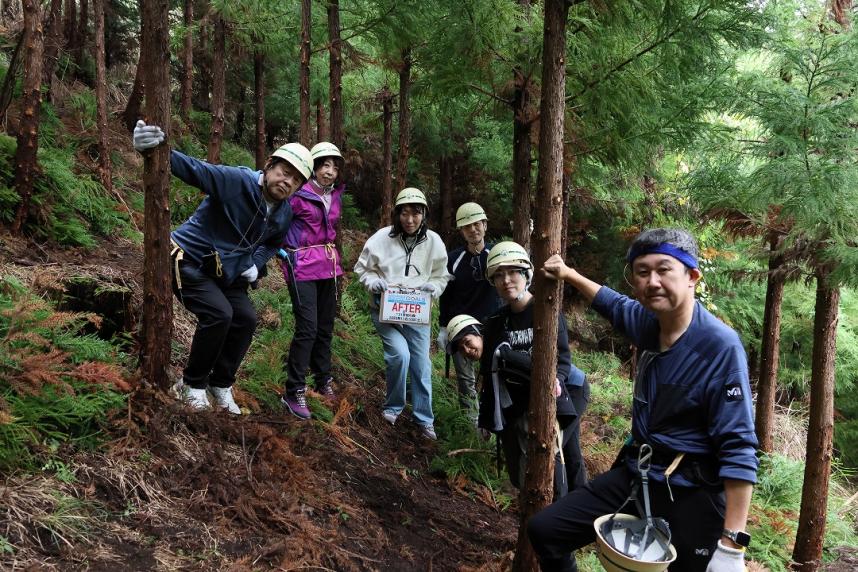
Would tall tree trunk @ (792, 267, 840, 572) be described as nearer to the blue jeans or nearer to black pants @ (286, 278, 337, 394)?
the blue jeans

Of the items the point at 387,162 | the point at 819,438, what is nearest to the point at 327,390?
the point at 819,438

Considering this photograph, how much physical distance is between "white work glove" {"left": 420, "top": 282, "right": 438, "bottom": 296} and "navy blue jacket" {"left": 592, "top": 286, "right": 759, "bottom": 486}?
3111mm

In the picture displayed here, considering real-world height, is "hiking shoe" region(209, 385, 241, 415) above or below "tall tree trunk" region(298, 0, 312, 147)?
below

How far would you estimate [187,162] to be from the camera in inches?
162

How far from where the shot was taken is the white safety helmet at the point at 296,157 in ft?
14.5

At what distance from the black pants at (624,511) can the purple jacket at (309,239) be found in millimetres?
3296

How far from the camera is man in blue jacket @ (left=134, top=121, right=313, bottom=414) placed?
4.34 m

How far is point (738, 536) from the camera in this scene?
2539mm

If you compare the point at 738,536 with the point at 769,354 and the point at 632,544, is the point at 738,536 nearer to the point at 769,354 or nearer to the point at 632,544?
the point at 632,544

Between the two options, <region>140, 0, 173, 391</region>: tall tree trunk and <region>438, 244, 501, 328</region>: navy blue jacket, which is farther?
<region>438, 244, 501, 328</region>: navy blue jacket

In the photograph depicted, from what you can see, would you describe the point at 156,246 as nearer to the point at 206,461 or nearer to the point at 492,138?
the point at 206,461

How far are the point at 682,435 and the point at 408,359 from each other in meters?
3.43

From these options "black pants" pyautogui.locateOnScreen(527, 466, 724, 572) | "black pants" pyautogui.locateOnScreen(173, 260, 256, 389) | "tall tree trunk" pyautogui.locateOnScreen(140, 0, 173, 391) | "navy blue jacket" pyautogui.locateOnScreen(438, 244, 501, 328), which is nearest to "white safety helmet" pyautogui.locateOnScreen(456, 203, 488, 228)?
"navy blue jacket" pyautogui.locateOnScreen(438, 244, 501, 328)

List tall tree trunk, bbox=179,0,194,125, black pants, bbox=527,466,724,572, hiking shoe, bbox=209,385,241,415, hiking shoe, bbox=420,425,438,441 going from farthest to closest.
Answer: tall tree trunk, bbox=179,0,194,125 → hiking shoe, bbox=420,425,438,441 → hiking shoe, bbox=209,385,241,415 → black pants, bbox=527,466,724,572
